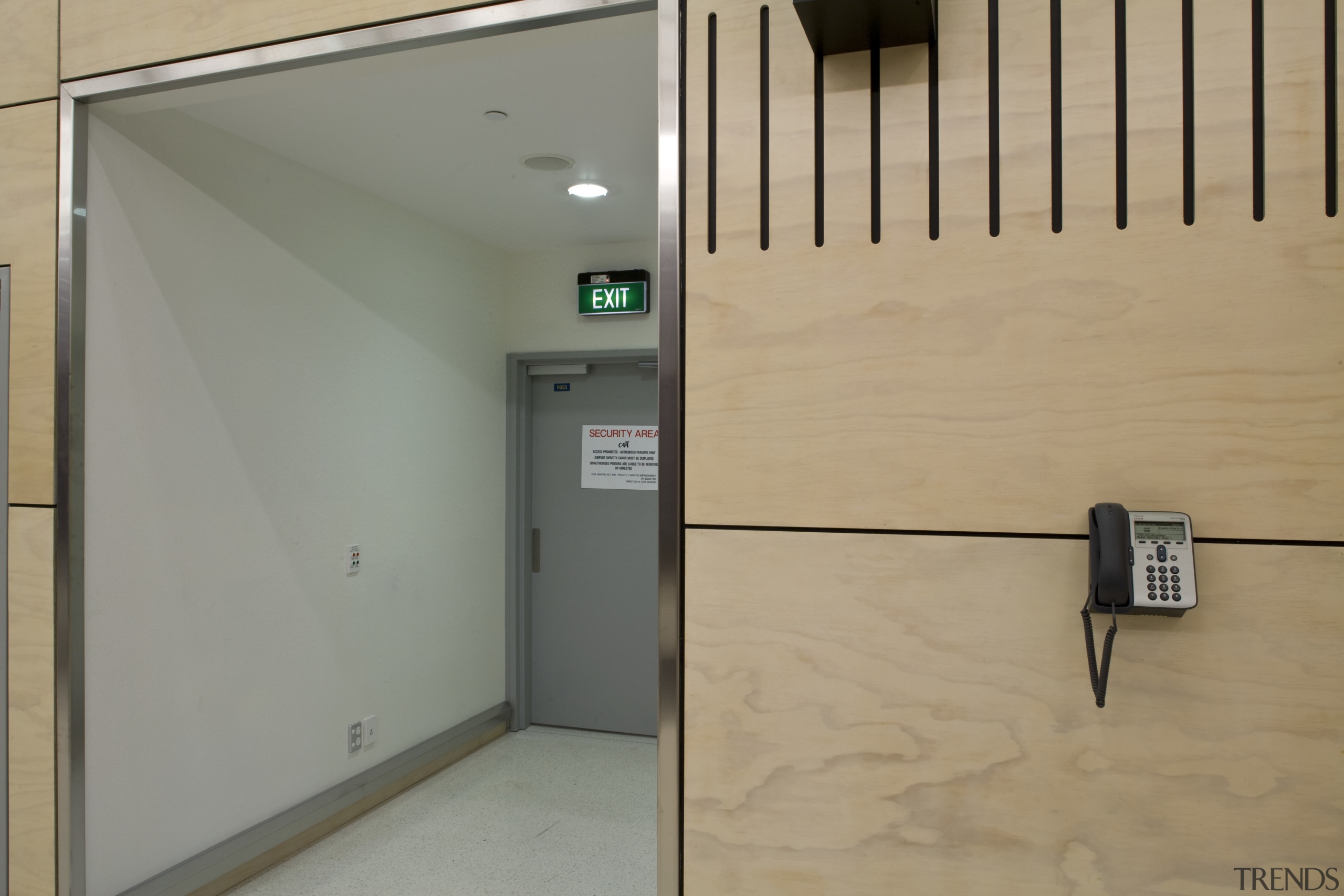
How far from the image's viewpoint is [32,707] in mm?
1979

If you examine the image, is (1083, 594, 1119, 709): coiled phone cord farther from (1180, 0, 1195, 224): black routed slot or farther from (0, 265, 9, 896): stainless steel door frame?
(0, 265, 9, 896): stainless steel door frame

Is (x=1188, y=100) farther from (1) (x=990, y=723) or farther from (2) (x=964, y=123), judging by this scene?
(1) (x=990, y=723)

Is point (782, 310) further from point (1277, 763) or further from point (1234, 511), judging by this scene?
point (1277, 763)

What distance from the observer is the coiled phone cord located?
1.25 metres

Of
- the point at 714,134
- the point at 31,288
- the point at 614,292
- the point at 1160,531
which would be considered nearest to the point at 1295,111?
the point at 1160,531

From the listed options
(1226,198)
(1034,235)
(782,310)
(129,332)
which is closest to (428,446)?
(129,332)

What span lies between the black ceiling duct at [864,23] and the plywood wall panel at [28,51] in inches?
73.8

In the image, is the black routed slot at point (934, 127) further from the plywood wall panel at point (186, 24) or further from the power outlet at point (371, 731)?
the power outlet at point (371, 731)

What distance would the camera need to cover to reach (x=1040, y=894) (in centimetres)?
134

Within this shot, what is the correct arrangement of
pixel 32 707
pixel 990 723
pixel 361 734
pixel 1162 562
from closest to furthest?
pixel 1162 562
pixel 990 723
pixel 32 707
pixel 361 734

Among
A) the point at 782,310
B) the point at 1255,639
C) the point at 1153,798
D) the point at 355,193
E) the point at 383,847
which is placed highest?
the point at 355,193

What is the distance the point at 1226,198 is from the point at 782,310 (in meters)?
0.73

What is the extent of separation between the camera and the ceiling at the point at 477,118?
1845mm

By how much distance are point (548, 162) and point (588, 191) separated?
361mm
